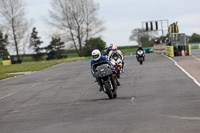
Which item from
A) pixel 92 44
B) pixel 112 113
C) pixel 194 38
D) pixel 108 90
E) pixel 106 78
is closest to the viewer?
pixel 112 113

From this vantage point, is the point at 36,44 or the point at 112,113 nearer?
the point at 112,113

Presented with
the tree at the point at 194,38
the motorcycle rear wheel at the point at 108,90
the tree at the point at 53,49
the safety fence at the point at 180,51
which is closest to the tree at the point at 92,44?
the tree at the point at 53,49

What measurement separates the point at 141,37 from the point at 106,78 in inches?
4860

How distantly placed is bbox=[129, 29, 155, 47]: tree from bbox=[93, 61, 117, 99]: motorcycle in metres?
113

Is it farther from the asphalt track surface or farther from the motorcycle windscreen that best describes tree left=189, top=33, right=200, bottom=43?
the motorcycle windscreen

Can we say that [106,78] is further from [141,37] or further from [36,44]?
[141,37]

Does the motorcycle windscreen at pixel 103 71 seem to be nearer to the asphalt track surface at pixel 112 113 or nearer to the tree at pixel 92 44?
the asphalt track surface at pixel 112 113

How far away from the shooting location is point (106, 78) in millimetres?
12773

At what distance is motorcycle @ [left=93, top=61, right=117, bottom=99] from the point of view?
1258cm

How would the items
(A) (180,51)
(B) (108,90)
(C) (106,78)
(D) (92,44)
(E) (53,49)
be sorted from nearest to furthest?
(B) (108,90), (C) (106,78), (A) (180,51), (D) (92,44), (E) (53,49)

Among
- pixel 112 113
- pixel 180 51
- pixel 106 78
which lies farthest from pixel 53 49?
pixel 112 113

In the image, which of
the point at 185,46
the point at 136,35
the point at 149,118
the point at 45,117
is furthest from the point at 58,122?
the point at 136,35

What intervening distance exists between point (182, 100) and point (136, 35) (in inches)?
5231

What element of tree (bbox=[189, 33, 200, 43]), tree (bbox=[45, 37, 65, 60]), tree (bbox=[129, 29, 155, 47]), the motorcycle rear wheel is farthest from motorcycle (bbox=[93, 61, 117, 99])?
tree (bbox=[129, 29, 155, 47])
